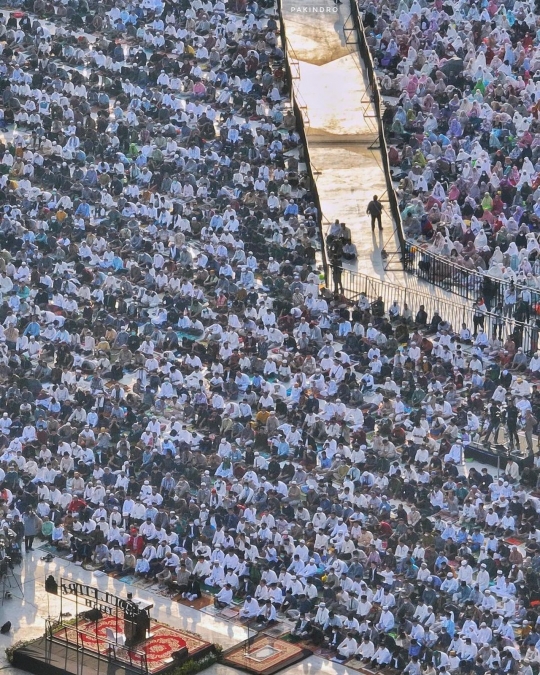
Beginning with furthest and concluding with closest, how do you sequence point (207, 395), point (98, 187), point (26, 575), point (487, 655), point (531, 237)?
point (98, 187)
point (531, 237)
point (207, 395)
point (26, 575)
point (487, 655)

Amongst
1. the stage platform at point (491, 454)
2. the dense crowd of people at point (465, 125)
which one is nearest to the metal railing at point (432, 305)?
the dense crowd of people at point (465, 125)

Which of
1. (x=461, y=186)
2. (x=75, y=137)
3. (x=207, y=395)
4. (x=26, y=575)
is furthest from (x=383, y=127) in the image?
(x=26, y=575)

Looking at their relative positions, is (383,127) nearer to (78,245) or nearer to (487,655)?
(78,245)

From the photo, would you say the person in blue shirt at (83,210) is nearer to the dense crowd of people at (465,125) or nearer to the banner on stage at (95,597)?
the dense crowd of people at (465,125)

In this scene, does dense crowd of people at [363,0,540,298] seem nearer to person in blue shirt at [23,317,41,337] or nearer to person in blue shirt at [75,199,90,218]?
person in blue shirt at [75,199,90,218]

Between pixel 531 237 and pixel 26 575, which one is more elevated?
pixel 531 237
